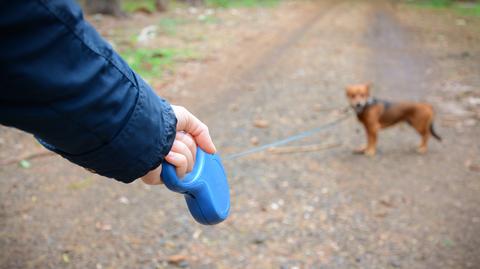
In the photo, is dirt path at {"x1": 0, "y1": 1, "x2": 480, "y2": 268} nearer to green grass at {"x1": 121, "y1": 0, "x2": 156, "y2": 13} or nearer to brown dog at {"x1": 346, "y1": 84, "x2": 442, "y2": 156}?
brown dog at {"x1": 346, "y1": 84, "x2": 442, "y2": 156}

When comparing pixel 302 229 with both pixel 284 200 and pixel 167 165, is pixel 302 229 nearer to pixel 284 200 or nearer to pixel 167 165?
pixel 284 200

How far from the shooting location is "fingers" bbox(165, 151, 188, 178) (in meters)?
1.20

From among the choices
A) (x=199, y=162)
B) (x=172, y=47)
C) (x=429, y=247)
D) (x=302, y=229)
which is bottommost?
(x=172, y=47)

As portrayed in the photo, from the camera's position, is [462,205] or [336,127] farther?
[336,127]

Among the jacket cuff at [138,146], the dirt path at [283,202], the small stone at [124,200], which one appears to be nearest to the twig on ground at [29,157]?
the dirt path at [283,202]

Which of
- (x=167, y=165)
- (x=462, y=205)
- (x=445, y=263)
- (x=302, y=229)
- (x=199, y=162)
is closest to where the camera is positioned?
(x=167, y=165)

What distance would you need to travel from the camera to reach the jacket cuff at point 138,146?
3.30ft

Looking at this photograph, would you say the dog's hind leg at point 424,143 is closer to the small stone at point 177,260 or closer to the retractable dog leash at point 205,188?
the small stone at point 177,260

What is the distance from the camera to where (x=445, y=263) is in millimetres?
3121

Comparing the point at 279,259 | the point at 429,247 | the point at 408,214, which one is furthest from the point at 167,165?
the point at 408,214

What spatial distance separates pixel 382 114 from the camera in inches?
191

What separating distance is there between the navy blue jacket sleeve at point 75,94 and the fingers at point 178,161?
0.09 m

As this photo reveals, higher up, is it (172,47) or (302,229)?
(302,229)

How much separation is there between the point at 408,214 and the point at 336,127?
193 cm
